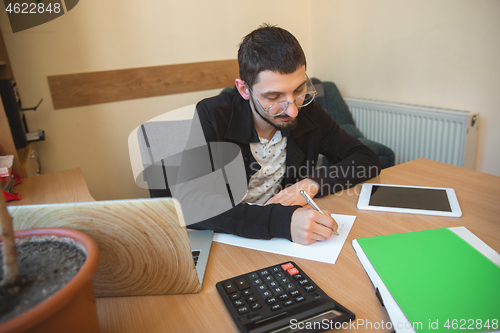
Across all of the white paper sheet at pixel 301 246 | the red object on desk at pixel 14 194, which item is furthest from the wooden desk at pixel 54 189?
the white paper sheet at pixel 301 246

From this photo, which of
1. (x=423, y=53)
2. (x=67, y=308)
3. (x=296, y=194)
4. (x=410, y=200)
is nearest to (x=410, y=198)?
(x=410, y=200)

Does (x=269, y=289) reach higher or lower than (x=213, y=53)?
lower

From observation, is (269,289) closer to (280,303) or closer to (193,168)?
(280,303)

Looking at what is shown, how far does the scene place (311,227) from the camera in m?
0.78

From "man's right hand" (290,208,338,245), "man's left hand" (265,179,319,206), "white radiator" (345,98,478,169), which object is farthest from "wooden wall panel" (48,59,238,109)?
"man's right hand" (290,208,338,245)

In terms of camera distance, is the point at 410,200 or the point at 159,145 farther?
the point at 159,145

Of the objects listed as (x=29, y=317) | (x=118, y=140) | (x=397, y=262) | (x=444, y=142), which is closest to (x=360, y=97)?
(x=444, y=142)

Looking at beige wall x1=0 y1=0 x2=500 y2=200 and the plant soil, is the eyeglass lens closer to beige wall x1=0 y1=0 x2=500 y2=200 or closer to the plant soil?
the plant soil

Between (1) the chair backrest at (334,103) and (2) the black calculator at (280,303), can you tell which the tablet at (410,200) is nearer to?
(2) the black calculator at (280,303)

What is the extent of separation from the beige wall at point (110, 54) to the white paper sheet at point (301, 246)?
1.95 meters

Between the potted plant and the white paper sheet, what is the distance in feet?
1.32

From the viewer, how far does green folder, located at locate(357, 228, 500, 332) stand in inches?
20.6

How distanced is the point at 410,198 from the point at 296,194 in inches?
13.3

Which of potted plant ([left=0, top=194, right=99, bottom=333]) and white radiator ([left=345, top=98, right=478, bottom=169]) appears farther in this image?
white radiator ([left=345, top=98, right=478, bottom=169])
